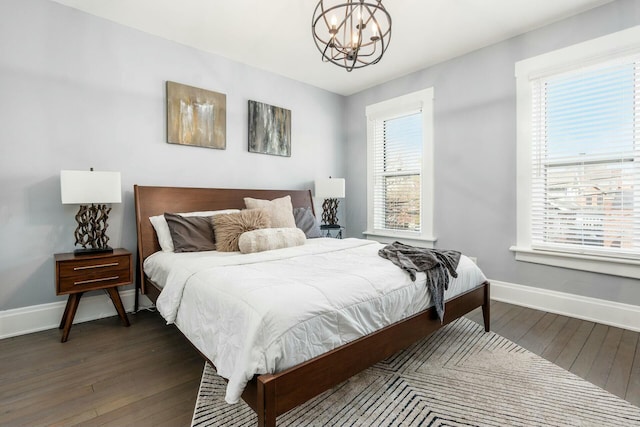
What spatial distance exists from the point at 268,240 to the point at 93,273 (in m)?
1.37

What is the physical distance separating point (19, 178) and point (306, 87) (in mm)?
3307

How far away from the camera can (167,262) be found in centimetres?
237

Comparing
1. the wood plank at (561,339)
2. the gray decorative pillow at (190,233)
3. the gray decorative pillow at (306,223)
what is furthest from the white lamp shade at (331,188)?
the wood plank at (561,339)

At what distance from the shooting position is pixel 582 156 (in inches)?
109

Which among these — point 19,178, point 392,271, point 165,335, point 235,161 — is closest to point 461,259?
point 392,271

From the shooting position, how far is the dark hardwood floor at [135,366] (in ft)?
5.14

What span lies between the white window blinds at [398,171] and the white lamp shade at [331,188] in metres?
0.64

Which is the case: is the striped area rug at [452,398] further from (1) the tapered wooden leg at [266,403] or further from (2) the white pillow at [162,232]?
(2) the white pillow at [162,232]

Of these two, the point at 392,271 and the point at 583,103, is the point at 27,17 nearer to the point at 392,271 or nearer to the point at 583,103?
the point at 392,271

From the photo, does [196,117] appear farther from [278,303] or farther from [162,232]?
[278,303]

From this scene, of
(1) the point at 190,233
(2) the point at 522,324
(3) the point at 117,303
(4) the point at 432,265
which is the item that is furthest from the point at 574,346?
(3) the point at 117,303

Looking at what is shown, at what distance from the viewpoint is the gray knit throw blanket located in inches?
78.9

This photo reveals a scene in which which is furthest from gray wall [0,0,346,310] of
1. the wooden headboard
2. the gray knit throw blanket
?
the gray knit throw blanket

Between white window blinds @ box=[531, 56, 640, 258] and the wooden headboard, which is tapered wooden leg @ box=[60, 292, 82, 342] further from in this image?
white window blinds @ box=[531, 56, 640, 258]
